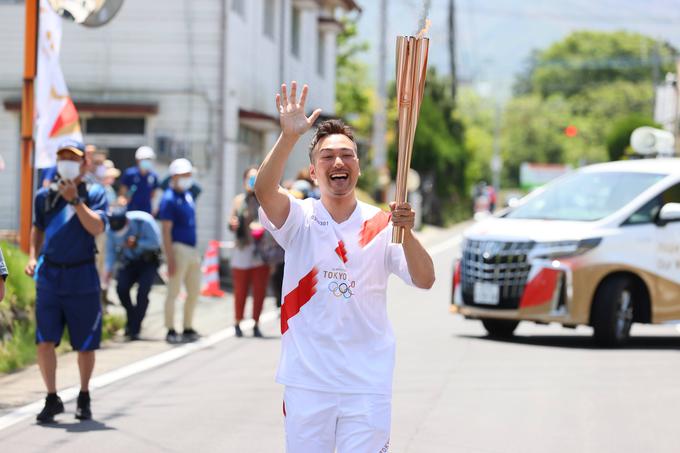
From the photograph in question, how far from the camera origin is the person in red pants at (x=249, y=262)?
49.2ft

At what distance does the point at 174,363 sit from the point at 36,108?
10.6 ft

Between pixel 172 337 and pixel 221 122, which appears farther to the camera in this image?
pixel 221 122

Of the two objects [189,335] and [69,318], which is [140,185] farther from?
[69,318]

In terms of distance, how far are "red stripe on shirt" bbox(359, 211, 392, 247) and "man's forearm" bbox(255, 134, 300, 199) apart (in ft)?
1.41

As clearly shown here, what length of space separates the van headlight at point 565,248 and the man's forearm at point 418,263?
28.2ft

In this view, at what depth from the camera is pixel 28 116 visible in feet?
46.1

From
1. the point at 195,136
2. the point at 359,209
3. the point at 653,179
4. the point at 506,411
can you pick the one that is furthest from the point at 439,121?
the point at 359,209

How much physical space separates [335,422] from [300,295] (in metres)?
0.52

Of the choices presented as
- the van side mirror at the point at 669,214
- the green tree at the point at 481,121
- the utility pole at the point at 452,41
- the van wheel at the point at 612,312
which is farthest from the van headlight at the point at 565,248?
the green tree at the point at 481,121

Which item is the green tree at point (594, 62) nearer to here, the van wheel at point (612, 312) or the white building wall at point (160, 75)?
the white building wall at point (160, 75)

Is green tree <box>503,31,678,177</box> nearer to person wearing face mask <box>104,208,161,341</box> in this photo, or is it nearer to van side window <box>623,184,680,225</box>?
van side window <box>623,184,680,225</box>

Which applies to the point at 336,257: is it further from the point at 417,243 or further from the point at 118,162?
the point at 118,162

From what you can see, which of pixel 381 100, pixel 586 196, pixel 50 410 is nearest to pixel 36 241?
pixel 50 410

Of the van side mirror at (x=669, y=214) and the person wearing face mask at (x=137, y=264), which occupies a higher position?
the van side mirror at (x=669, y=214)
